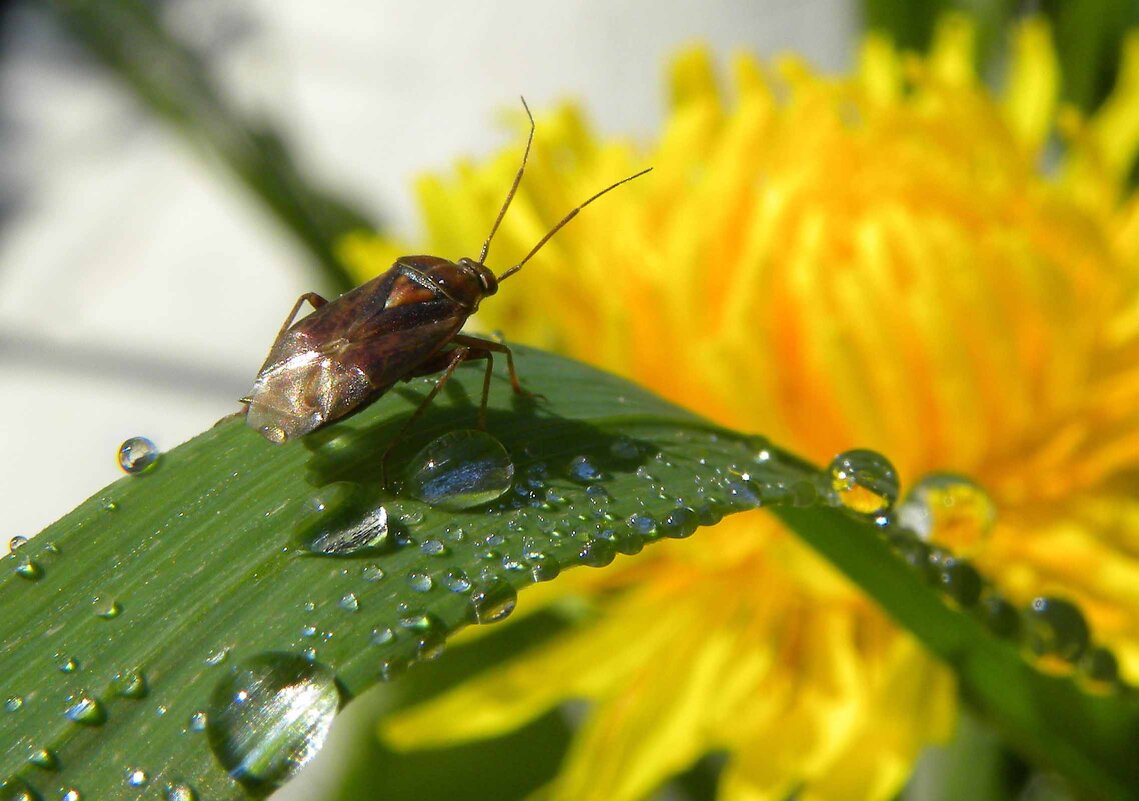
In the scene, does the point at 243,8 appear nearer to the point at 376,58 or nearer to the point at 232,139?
the point at 376,58

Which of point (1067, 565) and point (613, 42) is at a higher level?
point (613, 42)

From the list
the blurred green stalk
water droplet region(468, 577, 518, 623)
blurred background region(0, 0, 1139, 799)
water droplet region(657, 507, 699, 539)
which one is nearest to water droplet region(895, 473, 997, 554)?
water droplet region(657, 507, 699, 539)

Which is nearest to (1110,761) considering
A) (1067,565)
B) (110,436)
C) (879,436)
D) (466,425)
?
(1067,565)

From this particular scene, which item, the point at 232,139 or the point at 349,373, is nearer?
the point at 349,373

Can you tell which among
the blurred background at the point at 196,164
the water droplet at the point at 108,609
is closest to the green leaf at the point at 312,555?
the water droplet at the point at 108,609

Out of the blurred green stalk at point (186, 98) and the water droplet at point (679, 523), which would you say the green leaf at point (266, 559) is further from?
the blurred green stalk at point (186, 98)

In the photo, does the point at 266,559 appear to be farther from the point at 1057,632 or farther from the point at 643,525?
the point at 1057,632

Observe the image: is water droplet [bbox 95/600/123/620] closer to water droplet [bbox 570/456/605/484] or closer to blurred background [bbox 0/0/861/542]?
water droplet [bbox 570/456/605/484]

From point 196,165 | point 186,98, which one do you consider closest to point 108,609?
point 186,98
